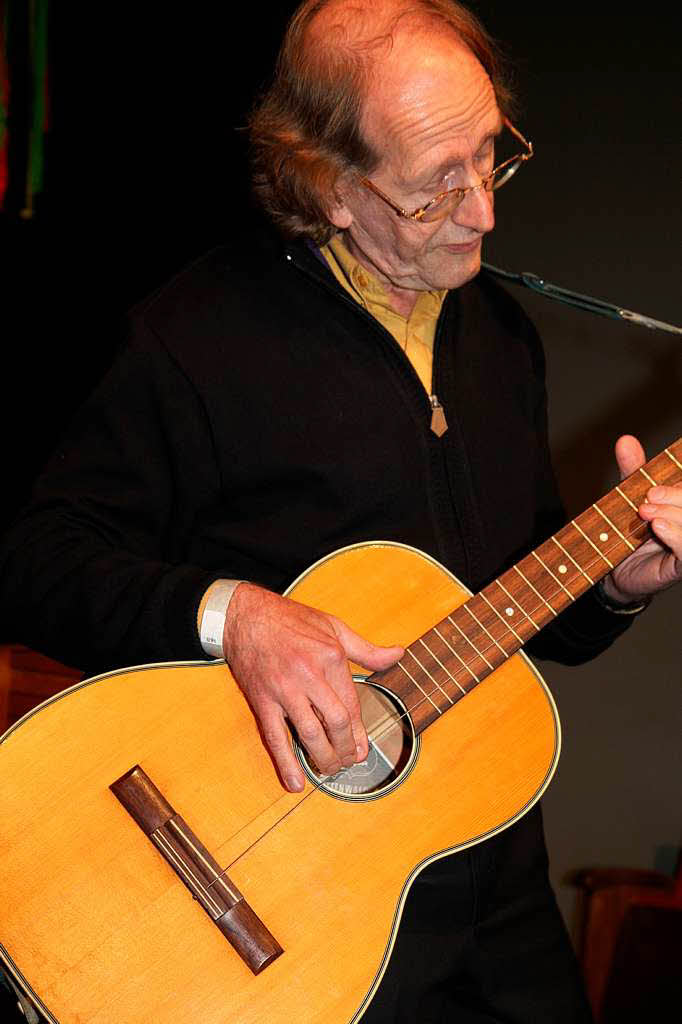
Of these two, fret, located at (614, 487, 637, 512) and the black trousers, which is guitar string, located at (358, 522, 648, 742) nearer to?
fret, located at (614, 487, 637, 512)

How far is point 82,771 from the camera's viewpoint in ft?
4.32

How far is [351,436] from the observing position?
162cm

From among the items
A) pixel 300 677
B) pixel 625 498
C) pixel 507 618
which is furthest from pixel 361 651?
pixel 625 498

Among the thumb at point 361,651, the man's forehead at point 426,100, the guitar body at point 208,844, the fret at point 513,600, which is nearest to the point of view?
the guitar body at point 208,844

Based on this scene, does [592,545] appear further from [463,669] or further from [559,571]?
[463,669]

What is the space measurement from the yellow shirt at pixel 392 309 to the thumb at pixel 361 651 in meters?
0.47

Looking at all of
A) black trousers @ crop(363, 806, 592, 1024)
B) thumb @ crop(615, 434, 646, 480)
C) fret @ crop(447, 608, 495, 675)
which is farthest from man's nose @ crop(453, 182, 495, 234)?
black trousers @ crop(363, 806, 592, 1024)

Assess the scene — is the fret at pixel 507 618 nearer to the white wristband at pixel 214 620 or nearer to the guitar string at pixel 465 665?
the guitar string at pixel 465 665

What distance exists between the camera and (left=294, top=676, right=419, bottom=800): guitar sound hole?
1.42 metres

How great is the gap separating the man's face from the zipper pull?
0.17 metres

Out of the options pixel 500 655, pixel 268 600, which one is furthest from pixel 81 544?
pixel 500 655

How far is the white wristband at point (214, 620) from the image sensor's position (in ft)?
4.56

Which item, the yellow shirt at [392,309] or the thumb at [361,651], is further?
the yellow shirt at [392,309]

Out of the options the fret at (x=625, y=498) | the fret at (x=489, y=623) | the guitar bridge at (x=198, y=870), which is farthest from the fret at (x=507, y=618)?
the guitar bridge at (x=198, y=870)
